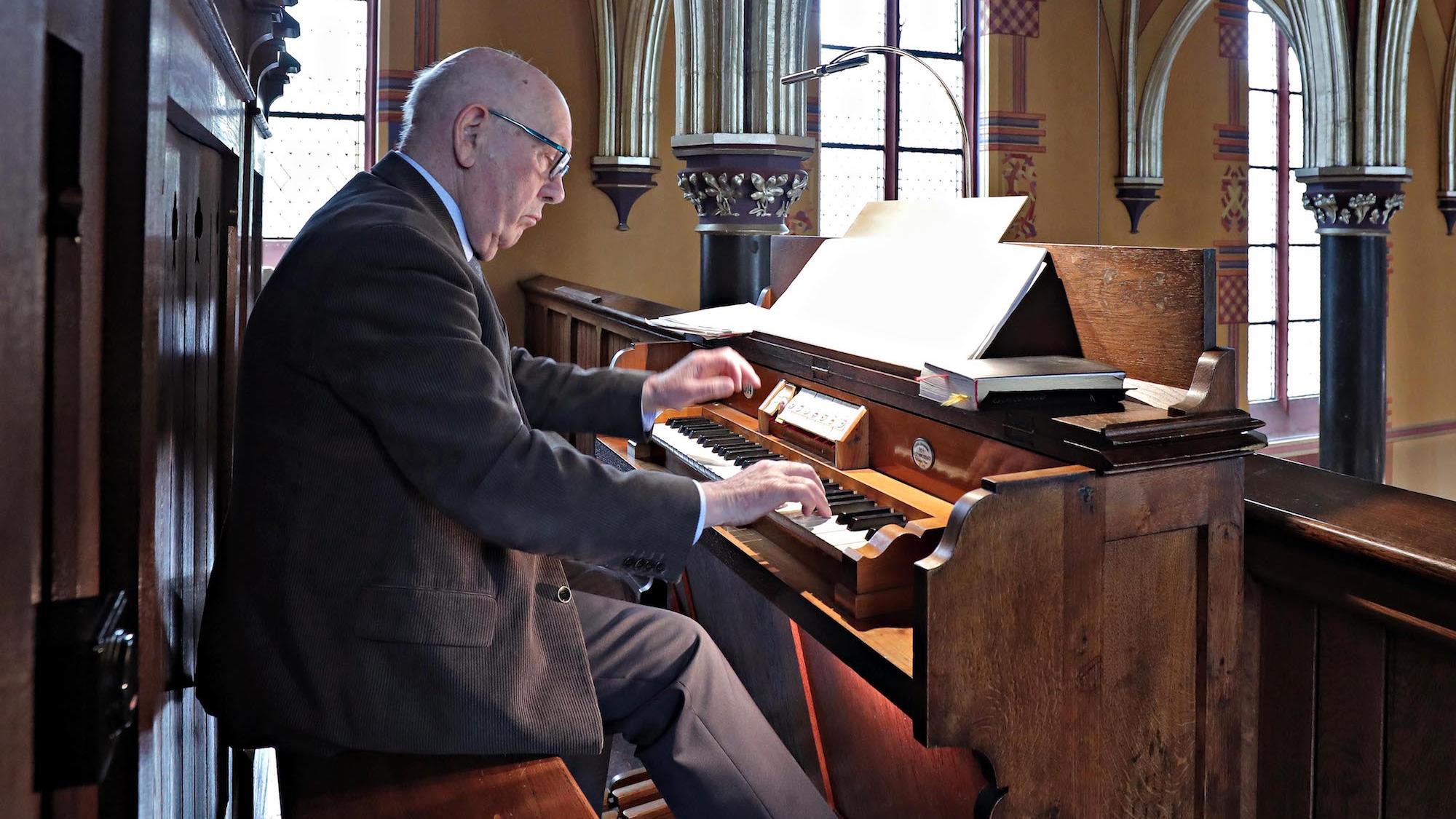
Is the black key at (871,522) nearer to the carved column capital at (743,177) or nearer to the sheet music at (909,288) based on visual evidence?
the sheet music at (909,288)

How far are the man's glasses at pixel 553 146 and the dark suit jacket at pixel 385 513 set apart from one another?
0.79 ft

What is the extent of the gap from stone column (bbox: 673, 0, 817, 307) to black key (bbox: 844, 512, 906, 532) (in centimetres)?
301

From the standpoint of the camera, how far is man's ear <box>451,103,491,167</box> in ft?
5.93

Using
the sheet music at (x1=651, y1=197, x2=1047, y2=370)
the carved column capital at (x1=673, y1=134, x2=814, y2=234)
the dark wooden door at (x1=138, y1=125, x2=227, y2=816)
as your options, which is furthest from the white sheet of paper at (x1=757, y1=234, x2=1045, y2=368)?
the carved column capital at (x1=673, y1=134, x2=814, y2=234)

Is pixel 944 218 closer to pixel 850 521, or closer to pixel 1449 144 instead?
pixel 850 521

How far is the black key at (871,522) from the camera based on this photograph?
1.90m

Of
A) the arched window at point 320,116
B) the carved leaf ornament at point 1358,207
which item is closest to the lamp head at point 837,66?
the arched window at point 320,116

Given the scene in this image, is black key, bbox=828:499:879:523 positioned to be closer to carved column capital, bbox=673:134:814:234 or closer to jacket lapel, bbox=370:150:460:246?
jacket lapel, bbox=370:150:460:246

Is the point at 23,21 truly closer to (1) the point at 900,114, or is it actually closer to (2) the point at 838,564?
(2) the point at 838,564

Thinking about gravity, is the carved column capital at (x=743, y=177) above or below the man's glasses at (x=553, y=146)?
above

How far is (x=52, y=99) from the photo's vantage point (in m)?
0.83

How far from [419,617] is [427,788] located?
0.86 feet

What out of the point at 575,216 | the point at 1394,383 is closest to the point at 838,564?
the point at 575,216

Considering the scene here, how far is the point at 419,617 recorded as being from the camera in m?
1.60
